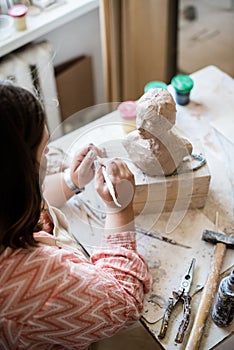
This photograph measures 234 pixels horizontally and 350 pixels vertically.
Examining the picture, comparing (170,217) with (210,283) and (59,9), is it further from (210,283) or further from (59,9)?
(59,9)

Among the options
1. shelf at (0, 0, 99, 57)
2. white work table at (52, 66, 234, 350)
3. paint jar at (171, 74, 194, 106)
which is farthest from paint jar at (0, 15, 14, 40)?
paint jar at (171, 74, 194, 106)

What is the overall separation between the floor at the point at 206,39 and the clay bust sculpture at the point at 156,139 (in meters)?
1.22

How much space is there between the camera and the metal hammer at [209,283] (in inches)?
34.0

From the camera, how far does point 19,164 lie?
0.70 meters

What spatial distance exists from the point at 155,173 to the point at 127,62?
2.65 ft

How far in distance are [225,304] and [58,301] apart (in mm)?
302

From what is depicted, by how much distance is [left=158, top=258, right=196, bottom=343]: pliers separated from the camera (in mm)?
869

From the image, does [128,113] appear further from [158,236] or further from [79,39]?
[79,39]

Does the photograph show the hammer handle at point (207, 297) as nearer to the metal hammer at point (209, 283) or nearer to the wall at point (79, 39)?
the metal hammer at point (209, 283)

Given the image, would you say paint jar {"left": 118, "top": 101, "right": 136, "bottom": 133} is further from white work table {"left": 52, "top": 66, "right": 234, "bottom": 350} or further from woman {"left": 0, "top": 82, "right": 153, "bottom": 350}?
woman {"left": 0, "top": 82, "right": 153, "bottom": 350}

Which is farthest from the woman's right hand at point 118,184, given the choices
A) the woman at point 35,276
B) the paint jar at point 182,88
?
the paint jar at point 182,88

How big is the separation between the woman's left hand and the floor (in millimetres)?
1236

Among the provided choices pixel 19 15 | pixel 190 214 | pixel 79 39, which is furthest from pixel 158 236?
pixel 79 39

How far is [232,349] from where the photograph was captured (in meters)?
1.34
